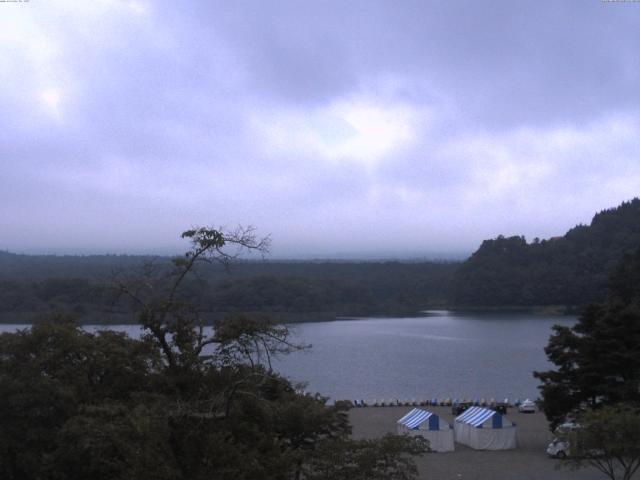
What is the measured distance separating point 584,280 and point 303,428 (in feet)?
208

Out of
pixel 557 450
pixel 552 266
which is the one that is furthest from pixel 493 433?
pixel 552 266

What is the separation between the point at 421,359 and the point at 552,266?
3814 centimetres

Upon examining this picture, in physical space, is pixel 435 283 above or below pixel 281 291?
above

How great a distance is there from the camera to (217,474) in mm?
6148

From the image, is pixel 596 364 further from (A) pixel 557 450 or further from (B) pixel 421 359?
(B) pixel 421 359

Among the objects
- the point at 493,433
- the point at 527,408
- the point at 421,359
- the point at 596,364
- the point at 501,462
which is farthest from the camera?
the point at 421,359

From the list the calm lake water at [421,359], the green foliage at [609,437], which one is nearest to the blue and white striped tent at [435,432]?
the green foliage at [609,437]

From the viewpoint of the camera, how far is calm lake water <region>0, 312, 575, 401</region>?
28.9 meters

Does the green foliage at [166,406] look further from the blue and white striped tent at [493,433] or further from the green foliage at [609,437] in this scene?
the blue and white striped tent at [493,433]

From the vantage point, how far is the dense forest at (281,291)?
45594 mm

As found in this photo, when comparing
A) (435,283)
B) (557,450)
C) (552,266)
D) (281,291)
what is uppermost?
(552,266)

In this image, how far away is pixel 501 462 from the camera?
14633 mm

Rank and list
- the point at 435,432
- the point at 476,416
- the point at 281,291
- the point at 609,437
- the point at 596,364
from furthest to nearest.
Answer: the point at 281,291
the point at 476,416
the point at 435,432
the point at 596,364
the point at 609,437

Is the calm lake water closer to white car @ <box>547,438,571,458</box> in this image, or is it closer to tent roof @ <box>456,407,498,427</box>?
tent roof @ <box>456,407,498,427</box>
